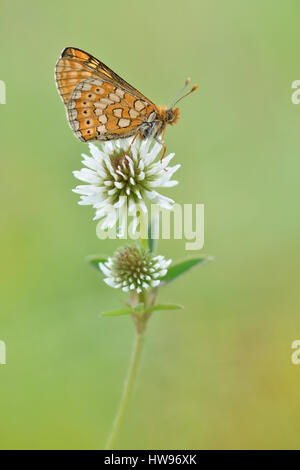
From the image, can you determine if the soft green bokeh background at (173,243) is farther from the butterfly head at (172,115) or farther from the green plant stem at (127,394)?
the butterfly head at (172,115)

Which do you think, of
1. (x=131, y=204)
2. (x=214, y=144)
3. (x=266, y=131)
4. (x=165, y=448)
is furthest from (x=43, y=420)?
(x=266, y=131)

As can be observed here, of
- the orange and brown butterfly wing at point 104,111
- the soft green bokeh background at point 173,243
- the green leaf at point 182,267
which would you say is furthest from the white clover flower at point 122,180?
the soft green bokeh background at point 173,243

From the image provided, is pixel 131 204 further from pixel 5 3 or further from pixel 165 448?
pixel 5 3

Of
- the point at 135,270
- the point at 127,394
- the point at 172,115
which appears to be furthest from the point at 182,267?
the point at 172,115

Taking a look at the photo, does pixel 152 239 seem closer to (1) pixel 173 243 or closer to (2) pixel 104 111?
(2) pixel 104 111

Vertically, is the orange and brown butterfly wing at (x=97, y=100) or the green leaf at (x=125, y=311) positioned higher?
the orange and brown butterfly wing at (x=97, y=100)

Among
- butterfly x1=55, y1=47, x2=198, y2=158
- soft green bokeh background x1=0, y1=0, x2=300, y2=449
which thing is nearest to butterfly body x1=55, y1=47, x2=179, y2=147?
butterfly x1=55, y1=47, x2=198, y2=158
